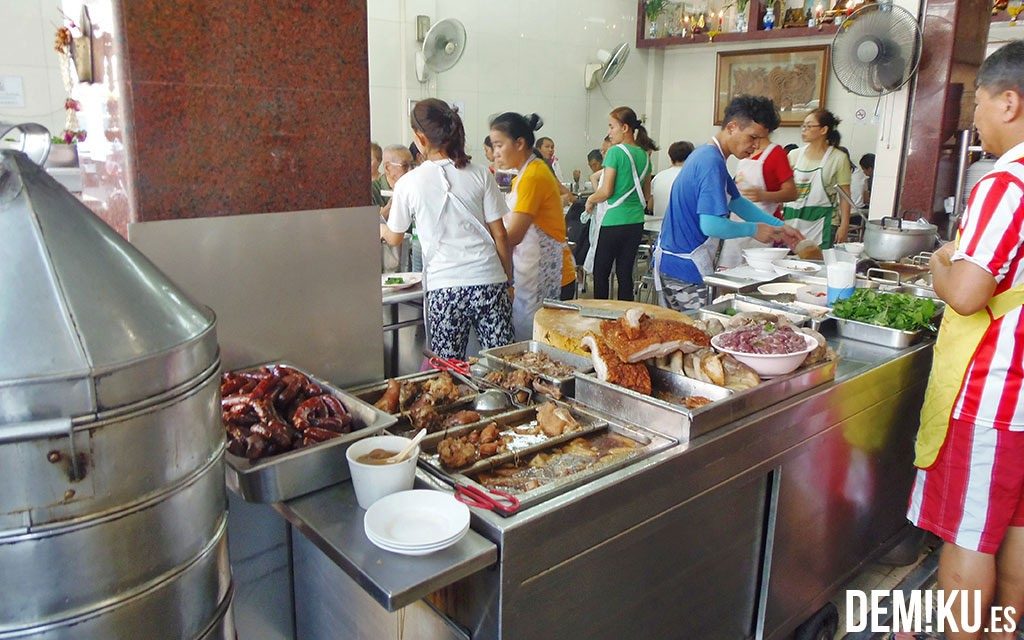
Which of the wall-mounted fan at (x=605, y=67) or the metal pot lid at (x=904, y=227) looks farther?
the wall-mounted fan at (x=605, y=67)

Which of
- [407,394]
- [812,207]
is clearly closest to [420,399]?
[407,394]

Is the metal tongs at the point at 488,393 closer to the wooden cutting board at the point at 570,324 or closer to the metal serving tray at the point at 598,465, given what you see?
the metal serving tray at the point at 598,465

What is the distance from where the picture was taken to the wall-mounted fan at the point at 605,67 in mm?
8977

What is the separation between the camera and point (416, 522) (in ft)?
4.78

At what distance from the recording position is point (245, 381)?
5.81 feet

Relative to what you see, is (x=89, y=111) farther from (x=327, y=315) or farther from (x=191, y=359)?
(x=191, y=359)

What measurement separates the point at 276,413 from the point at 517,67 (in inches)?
293

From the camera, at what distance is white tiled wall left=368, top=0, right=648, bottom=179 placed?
738cm

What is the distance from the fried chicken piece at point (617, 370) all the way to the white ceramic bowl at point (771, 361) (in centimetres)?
29

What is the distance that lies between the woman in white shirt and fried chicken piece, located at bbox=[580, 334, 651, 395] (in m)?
1.50

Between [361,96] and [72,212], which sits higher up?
[361,96]

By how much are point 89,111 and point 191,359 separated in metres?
1.09

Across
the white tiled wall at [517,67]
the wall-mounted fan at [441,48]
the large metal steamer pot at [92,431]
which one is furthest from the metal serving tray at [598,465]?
the wall-mounted fan at [441,48]

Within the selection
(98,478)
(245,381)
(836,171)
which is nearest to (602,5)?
(836,171)
